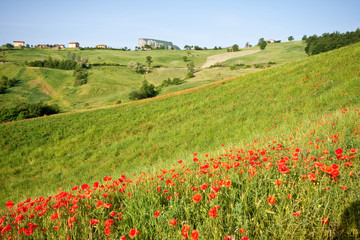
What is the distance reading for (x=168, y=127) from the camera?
17688mm

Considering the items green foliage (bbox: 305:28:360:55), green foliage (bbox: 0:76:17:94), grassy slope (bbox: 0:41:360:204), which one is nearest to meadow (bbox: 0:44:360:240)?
grassy slope (bbox: 0:41:360:204)

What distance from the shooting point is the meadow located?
2453 mm

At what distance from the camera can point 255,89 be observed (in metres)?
20.7

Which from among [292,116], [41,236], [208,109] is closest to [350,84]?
[292,116]

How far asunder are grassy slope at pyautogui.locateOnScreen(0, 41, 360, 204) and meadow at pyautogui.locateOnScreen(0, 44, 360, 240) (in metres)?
0.11

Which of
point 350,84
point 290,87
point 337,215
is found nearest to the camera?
point 337,215

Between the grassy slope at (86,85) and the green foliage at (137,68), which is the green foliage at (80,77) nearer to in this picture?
the grassy slope at (86,85)

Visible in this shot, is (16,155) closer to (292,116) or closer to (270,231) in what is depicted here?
(270,231)

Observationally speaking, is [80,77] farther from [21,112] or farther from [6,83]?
[21,112]

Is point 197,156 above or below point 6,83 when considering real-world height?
below

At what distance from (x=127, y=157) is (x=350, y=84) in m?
18.3

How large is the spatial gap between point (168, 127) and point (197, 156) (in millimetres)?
10495

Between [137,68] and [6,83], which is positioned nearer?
[6,83]

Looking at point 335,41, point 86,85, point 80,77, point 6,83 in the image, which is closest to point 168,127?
point 86,85
